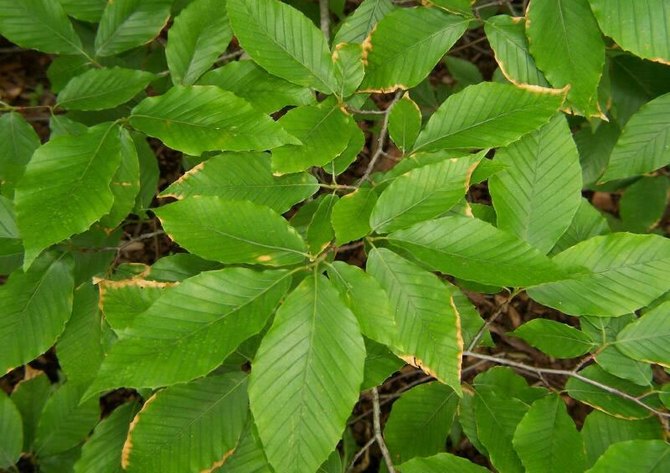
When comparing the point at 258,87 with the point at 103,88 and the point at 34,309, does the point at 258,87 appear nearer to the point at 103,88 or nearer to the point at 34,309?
the point at 103,88

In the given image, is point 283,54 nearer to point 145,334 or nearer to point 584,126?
point 145,334

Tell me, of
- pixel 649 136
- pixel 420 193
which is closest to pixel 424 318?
pixel 420 193

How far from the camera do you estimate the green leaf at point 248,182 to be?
119 centimetres

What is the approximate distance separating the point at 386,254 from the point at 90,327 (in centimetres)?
85

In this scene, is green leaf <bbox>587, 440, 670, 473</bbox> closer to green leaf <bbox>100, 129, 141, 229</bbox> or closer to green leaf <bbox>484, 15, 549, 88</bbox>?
green leaf <bbox>484, 15, 549, 88</bbox>

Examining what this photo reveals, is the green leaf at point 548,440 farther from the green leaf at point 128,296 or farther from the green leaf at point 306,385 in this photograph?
the green leaf at point 128,296

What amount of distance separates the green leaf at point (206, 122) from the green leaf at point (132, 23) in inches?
13.6

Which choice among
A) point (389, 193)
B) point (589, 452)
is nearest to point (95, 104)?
point (389, 193)

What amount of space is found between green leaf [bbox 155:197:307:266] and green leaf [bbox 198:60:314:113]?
0.30m

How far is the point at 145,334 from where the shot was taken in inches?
38.3

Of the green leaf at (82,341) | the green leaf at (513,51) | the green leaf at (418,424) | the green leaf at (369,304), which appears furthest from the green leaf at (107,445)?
the green leaf at (513,51)

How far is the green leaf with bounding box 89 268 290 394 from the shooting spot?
949 millimetres

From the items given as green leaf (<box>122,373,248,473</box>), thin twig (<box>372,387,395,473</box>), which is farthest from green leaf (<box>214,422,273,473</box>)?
thin twig (<box>372,387,395,473</box>)

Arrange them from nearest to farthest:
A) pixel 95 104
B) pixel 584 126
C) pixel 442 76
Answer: pixel 95 104
pixel 584 126
pixel 442 76
